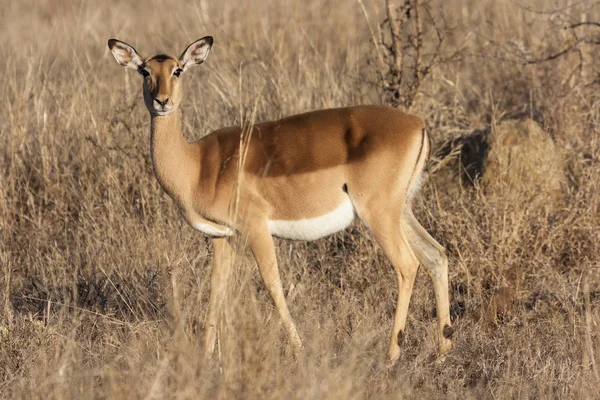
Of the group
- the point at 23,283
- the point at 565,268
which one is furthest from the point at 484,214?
the point at 23,283

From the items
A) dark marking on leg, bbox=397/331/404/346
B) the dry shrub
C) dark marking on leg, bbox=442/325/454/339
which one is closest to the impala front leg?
dark marking on leg, bbox=397/331/404/346

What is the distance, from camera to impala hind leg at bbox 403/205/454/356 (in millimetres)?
5453

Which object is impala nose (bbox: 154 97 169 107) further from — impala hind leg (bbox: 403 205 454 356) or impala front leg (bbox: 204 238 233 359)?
impala hind leg (bbox: 403 205 454 356)

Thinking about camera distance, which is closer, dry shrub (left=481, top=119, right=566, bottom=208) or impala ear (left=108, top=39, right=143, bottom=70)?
impala ear (left=108, top=39, right=143, bottom=70)

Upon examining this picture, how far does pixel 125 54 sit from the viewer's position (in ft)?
17.8

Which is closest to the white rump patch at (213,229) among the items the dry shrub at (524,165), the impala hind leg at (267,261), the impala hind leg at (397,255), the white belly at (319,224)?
the impala hind leg at (267,261)

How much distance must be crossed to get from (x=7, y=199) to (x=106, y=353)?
2.54 metres

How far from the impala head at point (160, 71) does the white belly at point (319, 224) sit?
0.88 meters

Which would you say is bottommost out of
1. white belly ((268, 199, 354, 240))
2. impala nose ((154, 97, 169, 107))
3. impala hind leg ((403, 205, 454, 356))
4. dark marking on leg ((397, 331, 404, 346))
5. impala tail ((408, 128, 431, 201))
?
dark marking on leg ((397, 331, 404, 346))

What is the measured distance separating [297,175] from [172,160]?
697 mm

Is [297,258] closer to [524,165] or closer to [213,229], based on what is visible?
[213,229]

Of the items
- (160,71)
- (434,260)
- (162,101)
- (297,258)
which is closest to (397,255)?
(434,260)

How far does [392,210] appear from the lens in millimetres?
5148

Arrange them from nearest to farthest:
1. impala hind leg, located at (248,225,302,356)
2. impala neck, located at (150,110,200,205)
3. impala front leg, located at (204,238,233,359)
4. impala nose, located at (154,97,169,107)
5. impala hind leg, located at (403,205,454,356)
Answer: impala front leg, located at (204,238,233,359) < impala nose, located at (154,97,169,107) < impala hind leg, located at (248,225,302,356) < impala neck, located at (150,110,200,205) < impala hind leg, located at (403,205,454,356)
